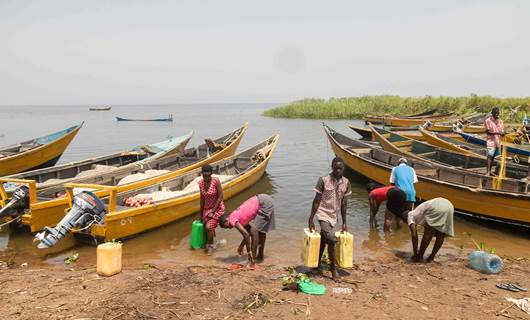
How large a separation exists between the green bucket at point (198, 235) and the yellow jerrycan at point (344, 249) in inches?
104

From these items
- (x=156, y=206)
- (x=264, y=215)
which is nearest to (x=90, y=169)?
(x=156, y=206)

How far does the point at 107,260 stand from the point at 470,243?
722cm

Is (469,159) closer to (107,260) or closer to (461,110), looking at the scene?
(107,260)

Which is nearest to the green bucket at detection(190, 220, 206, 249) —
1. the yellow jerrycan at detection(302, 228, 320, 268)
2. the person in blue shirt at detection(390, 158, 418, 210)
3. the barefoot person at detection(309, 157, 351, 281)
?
the yellow jerrycan at detection(302, 228, 320, 268)

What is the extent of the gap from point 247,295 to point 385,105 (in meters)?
45.6

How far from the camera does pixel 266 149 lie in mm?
15383

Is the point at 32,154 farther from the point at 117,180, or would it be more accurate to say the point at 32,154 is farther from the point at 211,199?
the point at 211,199

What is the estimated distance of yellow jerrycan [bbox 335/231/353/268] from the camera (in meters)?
6.11

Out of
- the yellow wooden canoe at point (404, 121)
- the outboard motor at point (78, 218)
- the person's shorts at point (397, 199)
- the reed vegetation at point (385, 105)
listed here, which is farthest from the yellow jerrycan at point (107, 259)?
the reed vegetation at point (385, 105)

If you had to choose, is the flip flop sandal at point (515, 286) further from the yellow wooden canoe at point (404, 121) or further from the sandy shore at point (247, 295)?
the yellow wooden canoe at point (404, 121)

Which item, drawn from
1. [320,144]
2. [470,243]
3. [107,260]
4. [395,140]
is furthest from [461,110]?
[107,260]

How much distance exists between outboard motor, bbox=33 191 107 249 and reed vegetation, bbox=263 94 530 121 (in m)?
39.2

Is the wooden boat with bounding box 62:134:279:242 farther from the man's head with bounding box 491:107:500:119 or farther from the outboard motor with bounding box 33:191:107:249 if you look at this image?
the man's head with bounding box 491:107:500:119

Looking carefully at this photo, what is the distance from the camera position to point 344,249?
20.1 feet
